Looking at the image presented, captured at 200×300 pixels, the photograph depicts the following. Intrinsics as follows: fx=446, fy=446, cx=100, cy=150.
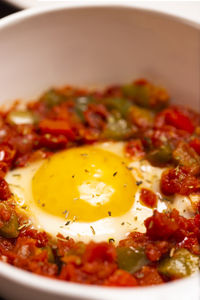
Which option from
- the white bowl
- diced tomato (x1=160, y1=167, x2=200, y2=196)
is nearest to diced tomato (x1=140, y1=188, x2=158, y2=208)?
diced tomato (x1=160, y1=167, x2=200, y2=196)

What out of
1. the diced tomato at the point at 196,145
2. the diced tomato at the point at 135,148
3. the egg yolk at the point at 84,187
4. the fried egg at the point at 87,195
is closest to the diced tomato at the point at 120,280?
the fried egg at the point at 87,195

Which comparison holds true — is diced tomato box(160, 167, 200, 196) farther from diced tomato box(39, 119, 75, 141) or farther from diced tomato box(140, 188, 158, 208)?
diced tomato box(39, 119, 75, 141)

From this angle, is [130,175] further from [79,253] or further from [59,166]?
[79,253]

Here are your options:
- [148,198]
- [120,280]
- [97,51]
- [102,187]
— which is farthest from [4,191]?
[97,51]

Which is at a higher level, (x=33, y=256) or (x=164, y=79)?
(x=164, y=79)

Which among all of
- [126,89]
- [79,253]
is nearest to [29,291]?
[79,253]

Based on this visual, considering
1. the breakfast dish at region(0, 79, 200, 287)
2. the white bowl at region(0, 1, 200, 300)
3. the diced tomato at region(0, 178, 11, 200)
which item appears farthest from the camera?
the white bowl at region(0, 1, 200, 300)

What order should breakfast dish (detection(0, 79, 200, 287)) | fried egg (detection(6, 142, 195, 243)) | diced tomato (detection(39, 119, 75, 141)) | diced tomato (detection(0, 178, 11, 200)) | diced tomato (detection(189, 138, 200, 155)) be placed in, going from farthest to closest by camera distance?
→ diced tomato (detection(39, 119, 75, 141)) → diced tomato (detection(189, 138, 200, 155)) → diced tomato (detection(0, 178, 11, 200)) → fried egg (detection(6, 142, 195, 243)) → breakfast dish (detection(0, 79, 200, 287))
